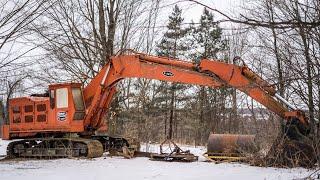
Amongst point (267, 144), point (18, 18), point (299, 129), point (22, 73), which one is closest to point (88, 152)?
point (267, 144)

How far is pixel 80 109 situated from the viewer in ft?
58.2

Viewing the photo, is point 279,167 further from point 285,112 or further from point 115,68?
point 115,68

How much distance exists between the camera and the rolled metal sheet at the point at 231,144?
15.0 meters

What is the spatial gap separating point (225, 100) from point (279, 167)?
2400cm

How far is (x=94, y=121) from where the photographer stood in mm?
17875

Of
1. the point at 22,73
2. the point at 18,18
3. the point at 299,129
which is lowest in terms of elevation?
the point at 299,129

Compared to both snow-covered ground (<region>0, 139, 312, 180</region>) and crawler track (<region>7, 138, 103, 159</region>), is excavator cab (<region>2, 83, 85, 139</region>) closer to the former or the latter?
crawler track (<region>7, 138, 103, 159</region>)

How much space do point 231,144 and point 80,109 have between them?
226 inches

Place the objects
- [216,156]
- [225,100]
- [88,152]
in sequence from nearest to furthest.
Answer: [216,156], [88,152], [225,100]

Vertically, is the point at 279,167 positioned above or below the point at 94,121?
below

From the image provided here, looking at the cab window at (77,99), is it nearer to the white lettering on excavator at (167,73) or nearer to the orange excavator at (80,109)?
the orange excavator at (80,109)

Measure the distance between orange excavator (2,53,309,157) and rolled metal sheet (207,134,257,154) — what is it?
72.4 inches

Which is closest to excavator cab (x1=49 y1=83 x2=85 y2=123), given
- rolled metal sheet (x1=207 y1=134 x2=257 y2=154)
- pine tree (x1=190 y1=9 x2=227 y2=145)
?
rolled metal sheet (x1=207 y1=134 x2=257 y2=154)

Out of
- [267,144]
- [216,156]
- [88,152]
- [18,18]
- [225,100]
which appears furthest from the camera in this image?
[225,100]
